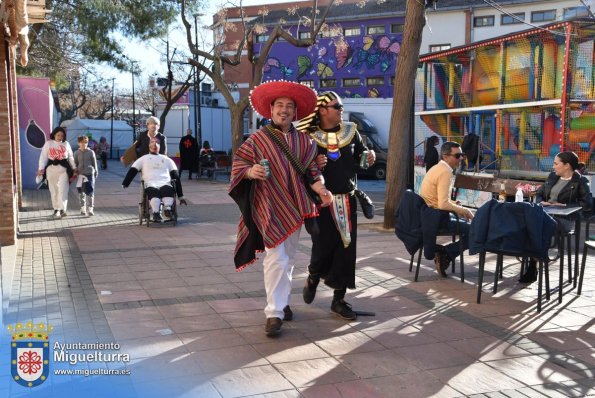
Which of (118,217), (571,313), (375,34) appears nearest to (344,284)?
(571,313)

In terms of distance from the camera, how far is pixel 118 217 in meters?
12.7

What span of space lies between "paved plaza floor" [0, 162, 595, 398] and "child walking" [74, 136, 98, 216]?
4.18 metres

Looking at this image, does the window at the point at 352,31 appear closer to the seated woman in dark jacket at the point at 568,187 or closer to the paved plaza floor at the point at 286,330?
the paved plaza floor at the point at 286,330

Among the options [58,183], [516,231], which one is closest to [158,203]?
[58,183]

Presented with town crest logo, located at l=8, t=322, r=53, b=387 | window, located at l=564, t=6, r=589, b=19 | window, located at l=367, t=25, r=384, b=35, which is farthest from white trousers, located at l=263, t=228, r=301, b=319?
window, located at l=367, t=25, r=384, b=35

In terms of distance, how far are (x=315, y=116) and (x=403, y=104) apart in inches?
231

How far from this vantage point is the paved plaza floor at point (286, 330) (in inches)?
162

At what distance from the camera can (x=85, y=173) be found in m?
13.1

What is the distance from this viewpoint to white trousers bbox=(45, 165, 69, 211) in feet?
40.3

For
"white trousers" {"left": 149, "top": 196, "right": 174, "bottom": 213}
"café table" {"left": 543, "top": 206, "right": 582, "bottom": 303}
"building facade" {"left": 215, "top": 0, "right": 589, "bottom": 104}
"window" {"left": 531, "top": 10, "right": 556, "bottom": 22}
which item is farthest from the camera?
"building facade" {"left": 215, "top": 0, "right": 589, "bottom": 104}

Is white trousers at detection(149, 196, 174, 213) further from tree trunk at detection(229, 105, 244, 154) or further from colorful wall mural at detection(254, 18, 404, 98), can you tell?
colorful wall mural at detection(254, 18, 404, 98)

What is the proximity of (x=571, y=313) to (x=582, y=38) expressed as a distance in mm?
7313

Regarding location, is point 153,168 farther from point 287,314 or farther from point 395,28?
point 395,28

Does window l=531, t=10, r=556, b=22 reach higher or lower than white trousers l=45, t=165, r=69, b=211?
higher
